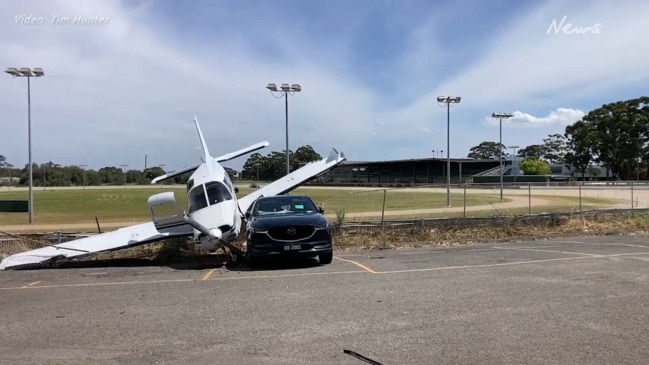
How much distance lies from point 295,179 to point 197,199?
23.2ft

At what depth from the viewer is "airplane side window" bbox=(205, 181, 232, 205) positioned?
1377cm

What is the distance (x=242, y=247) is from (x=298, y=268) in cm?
387

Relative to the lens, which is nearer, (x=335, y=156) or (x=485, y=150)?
(x=335, y=156)

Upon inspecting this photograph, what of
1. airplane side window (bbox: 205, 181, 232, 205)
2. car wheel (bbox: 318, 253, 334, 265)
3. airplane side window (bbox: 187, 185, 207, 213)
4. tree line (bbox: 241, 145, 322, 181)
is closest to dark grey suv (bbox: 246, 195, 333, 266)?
car wheel (bbox: 318, 253, 334, 265)

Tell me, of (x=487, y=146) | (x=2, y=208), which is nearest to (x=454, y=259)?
(x=2, y=208)

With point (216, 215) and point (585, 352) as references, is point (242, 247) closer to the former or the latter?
point (216, 215)

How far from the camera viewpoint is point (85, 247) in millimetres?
13555

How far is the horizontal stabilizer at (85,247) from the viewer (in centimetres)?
1309

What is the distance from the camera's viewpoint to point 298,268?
38.9ft

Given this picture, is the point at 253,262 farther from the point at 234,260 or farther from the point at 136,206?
the point at 136,206

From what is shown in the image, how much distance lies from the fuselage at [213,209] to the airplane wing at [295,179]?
386cm

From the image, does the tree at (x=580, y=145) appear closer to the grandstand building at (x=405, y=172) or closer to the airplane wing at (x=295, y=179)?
the grandstand building at (x=405, y=172)

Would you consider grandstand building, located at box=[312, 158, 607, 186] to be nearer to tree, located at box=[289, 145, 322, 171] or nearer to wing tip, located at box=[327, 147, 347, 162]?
tree, located at box=[289, 145, 322, 171]

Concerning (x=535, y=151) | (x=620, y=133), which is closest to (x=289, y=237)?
(x=620, y=133)
